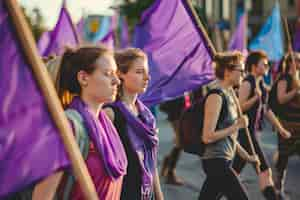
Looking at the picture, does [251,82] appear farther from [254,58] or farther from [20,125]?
[20,125]

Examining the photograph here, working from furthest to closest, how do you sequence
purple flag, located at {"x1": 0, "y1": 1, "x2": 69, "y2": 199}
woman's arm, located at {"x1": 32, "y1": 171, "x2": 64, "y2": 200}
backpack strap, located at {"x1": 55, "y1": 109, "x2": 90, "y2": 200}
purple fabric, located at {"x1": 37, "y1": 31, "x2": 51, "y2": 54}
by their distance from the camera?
purple fabric, located at {"x1": 37, "y1": 31, "x2": 51, "y2": 54}
backpack strap, located at {"x1": 55, "y1": 109, "x2": 90, "y2": 200}
woman's arm, located at {"x1": 32, "y1": 171, "x2": 64, "y2": 200}
purple flag, located at {"x1": 0, "y1": 1, "x2": 69, "y2": 199}

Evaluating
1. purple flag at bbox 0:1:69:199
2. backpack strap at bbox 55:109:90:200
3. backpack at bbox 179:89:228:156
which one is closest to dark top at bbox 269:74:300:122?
backpack at bbox 179:89:228:156

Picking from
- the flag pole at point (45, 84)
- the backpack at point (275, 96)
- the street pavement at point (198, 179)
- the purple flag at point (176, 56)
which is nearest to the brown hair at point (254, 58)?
the purple flag at point (176, 56)

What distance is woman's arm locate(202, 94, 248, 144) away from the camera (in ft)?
17.3

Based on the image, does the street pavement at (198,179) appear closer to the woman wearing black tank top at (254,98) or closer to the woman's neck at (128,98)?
the woman wearing black tank top at (254,98)

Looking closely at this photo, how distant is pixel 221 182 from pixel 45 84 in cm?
320

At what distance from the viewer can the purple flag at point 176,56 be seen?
647 cm

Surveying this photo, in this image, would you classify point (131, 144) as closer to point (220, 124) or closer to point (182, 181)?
point (220, 124)

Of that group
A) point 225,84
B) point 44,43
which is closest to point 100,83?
point 225,84

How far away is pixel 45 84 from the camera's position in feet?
7.50

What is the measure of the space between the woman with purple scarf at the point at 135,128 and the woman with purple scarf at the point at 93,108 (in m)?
0.63

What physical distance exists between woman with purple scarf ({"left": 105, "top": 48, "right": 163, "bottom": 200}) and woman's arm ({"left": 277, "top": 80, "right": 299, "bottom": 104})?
174 inches

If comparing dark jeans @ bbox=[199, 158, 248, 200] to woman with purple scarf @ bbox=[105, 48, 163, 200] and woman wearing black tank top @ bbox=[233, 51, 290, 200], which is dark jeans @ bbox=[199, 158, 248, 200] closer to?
woman with purple scarf @ bbox=[105, 48, 163, 200]

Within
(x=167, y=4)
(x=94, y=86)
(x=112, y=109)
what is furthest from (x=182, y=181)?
(x=94, y=86)
